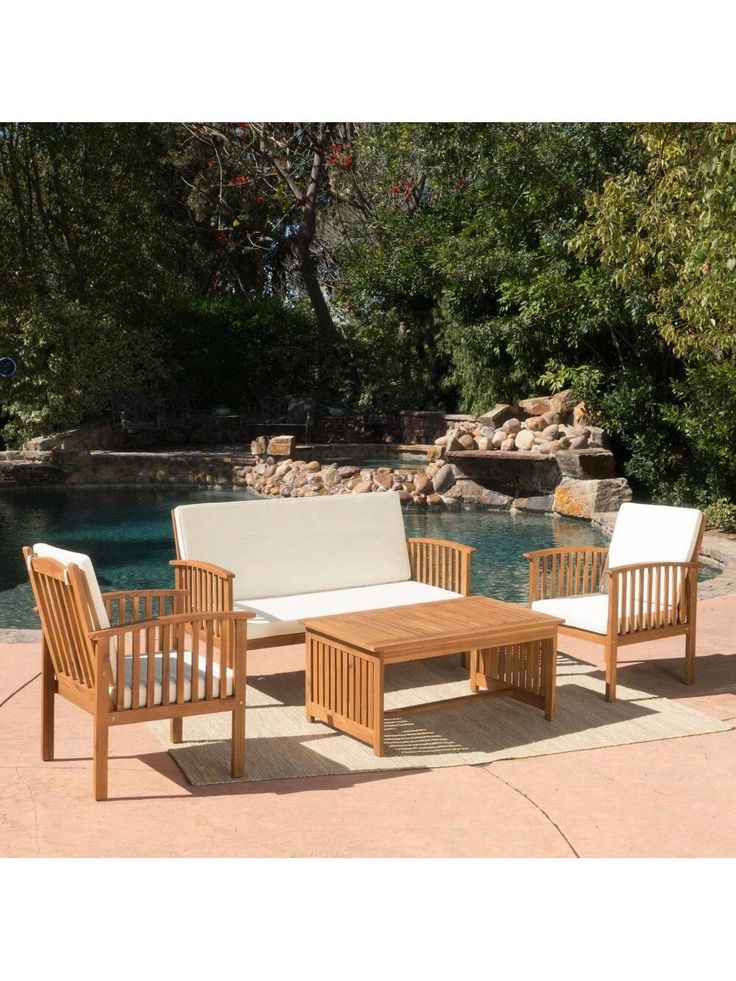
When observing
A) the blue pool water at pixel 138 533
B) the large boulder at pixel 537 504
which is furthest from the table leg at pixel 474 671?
the large boulder at pixel 537 504

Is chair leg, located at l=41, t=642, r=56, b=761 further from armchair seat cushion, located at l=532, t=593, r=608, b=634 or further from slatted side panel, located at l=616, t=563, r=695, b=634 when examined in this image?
slatted side panel, located at l=616, t=563, r=695, b=634

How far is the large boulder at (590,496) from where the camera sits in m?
12.7

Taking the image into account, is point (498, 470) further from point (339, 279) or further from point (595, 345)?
point (339, 279)

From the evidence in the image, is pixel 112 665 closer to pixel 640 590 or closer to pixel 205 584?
pixel 205 584

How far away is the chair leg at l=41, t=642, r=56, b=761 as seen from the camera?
168 inches

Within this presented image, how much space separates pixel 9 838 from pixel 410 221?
16522mm

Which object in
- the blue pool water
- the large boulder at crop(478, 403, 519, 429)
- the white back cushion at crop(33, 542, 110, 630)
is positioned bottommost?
the blue pool water

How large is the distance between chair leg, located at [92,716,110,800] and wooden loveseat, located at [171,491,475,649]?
1225 millimetres

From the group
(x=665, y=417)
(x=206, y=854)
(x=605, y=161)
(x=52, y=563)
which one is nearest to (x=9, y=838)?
(x=206, y=854)

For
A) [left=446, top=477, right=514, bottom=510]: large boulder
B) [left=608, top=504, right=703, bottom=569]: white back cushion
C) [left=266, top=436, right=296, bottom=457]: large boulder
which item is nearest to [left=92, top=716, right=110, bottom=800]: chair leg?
[left=608, top=504, right=703, bottom=569]: white back cushion

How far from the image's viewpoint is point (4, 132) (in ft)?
59.7

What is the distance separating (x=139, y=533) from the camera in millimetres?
12055

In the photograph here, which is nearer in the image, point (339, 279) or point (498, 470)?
point (498, 470)

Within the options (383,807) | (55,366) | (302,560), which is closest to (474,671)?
(302,560)
